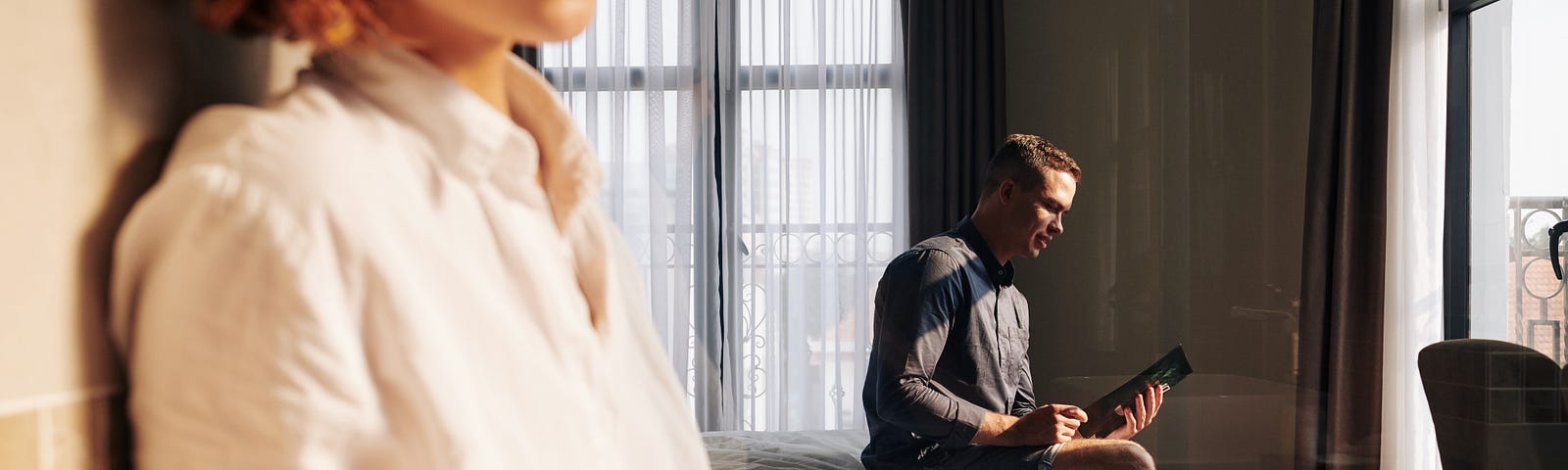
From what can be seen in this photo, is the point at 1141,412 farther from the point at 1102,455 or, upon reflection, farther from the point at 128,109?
the point at 128,109

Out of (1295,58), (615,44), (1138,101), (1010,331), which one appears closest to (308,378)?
(1010,331)

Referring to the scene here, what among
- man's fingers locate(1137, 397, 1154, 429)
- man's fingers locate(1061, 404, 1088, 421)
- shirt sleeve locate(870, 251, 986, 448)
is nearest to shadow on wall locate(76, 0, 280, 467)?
shirt sleeve locate(870, 251, 986, 448)

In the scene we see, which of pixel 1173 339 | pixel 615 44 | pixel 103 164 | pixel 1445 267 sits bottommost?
pixel 1173 339

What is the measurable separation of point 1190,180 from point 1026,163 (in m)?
0.36

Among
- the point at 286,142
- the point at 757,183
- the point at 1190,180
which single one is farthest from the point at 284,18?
the point at 1190,180

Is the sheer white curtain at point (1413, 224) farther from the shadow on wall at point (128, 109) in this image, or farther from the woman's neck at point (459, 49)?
the shadow on wall at point (128, 109)

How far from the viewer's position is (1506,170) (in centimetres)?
144

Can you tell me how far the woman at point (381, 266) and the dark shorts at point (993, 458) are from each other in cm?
93

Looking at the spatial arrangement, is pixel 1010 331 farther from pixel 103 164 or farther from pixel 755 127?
pixel 103 164

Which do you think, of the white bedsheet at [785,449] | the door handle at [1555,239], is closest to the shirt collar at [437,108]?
the white bedsheet at [785,449]

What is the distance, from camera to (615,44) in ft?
5.15

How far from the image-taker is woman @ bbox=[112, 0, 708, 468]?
28 centimetres

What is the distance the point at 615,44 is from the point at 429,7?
121 cm

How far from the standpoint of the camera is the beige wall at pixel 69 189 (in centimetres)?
27
